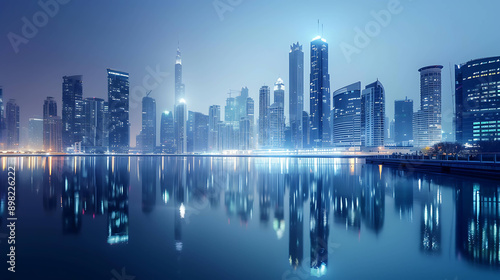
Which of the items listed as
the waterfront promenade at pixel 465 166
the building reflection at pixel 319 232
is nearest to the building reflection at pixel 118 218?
the building reflection at pixel 319 232

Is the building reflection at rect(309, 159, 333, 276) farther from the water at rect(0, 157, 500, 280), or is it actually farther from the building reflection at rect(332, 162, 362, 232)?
the building reflection at rect(332, 162, 362, 232)

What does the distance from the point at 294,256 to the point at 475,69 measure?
726ft

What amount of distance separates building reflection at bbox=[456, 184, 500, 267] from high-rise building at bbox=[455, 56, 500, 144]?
6976 inches

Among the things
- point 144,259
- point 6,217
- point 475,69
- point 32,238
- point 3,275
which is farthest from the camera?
point 475,69

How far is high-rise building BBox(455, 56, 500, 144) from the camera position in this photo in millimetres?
156625

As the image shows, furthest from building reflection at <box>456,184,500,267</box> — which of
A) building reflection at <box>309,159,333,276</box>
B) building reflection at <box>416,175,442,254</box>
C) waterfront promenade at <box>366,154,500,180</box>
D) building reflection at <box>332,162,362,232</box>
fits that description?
waterfront promenade at <box>366,154,500,180</box>

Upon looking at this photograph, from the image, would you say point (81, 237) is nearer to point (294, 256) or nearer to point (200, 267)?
point (200, 267)

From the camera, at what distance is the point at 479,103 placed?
166m

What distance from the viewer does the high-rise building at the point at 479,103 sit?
514 ft

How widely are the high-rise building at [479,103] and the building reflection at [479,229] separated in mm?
177191

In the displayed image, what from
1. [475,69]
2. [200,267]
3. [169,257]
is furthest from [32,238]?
[475,69]

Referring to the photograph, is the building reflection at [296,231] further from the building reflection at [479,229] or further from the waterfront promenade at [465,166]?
the waterfront promenade at [465,166]

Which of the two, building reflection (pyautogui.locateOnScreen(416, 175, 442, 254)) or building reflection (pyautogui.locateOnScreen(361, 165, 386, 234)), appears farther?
building reflection (pyautogui.locateOnScreen(361, 165, 386, 234))

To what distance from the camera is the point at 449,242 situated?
9531 mm
